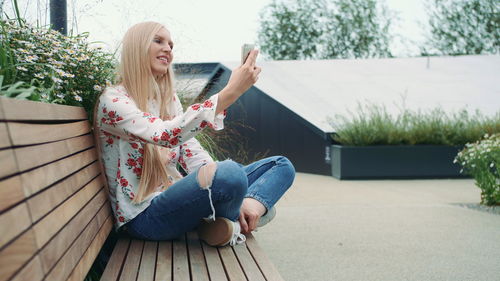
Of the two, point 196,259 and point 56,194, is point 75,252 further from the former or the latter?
point 196,259

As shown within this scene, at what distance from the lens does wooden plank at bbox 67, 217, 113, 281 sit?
59.2 inches

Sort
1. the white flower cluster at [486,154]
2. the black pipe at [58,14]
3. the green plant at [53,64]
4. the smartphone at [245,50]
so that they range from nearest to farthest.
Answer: the green plant at [53,64], the smartphone at [245,50], the black pipe at [58,14], the white flower cluster at [486,154]

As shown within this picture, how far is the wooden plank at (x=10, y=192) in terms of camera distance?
943mm

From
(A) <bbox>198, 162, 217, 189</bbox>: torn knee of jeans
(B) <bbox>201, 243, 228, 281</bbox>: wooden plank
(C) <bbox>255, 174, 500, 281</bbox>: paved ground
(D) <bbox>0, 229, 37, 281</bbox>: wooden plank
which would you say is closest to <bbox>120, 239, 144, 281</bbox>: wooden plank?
(B) <bbox>201, 243, 228, 281</bbox>: wooden plank

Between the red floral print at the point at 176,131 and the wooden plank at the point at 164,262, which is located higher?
the red floral print at the point at 176,131

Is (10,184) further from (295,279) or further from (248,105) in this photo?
(248,105)

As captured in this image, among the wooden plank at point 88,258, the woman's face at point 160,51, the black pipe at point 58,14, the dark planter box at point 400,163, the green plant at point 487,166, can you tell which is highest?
the black pipe at point 58,14

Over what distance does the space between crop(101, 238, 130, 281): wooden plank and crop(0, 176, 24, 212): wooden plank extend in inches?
31.0

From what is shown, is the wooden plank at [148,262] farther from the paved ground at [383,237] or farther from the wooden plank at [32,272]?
the paved ground at [383,237]

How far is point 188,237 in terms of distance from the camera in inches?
97.3

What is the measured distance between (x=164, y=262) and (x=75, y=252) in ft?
1.70

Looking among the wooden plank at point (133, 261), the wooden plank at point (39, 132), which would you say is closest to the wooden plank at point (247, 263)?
the wooden plank at point (133, 261)

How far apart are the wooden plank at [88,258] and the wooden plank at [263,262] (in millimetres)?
573

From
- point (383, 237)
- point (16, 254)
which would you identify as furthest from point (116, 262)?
point (383, 237)
